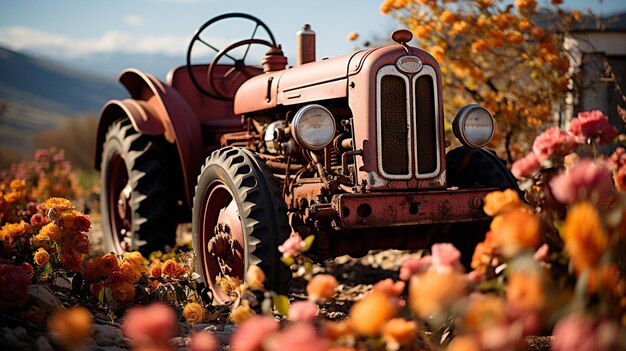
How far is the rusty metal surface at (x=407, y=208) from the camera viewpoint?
10.9 ft

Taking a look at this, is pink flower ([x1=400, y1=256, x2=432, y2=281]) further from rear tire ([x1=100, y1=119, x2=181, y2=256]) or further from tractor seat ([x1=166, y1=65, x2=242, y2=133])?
tractor seat ([x1=166, y1=65, x2=242, y2=133])

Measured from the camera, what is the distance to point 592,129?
2688 mm

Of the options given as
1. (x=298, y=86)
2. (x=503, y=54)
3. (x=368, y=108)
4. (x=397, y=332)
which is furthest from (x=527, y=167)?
(x=503, y=54)

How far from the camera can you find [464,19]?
7199 mm

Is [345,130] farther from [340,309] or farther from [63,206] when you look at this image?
[63,206]

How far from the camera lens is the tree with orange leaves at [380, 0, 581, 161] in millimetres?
6832

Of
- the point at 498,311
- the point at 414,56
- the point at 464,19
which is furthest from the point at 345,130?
the point at 464,19

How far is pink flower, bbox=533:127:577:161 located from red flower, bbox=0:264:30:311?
81.3 inches

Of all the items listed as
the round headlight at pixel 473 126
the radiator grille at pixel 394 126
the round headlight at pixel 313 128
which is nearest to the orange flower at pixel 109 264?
the round headlight at pixel 313 128

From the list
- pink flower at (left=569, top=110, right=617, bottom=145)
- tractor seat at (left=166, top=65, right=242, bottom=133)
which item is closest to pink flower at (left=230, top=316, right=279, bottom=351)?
pink flower at (left=569, top=110, right=617, bottom=145)

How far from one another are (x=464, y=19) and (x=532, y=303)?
622 cm

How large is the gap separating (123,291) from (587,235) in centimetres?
255

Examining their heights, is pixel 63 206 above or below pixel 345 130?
below

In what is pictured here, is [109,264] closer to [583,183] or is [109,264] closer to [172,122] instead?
[172,122]
